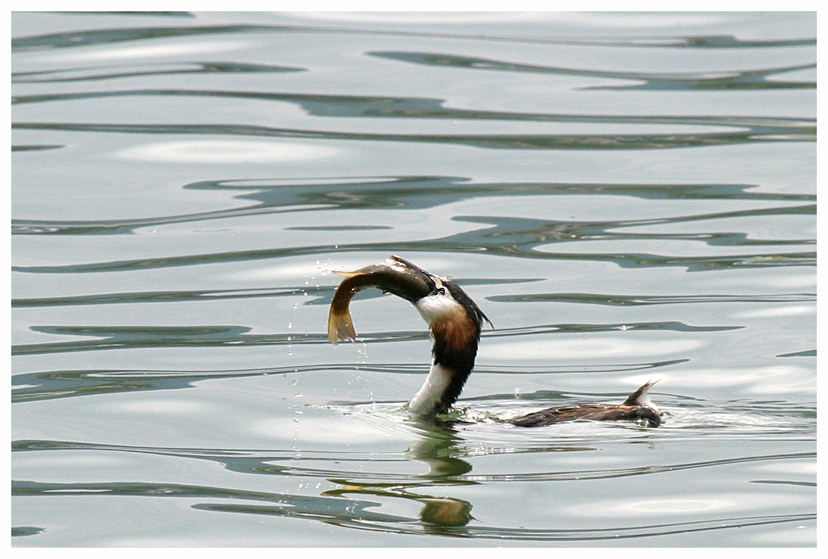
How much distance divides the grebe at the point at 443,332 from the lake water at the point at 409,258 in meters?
0.10

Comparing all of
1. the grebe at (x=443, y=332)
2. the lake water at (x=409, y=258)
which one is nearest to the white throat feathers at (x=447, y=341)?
the grebe at (x=443, y=332)

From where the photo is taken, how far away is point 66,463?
281 inches

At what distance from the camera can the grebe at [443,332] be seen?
24.2 ft

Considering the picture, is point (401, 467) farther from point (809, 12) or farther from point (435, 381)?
point (809, 12)

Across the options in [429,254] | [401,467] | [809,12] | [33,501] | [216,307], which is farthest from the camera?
[809,12]

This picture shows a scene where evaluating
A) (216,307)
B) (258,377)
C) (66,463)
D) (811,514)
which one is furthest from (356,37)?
(811,514)

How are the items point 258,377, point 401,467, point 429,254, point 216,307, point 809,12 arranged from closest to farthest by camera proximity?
point 401,467, point 258,377, point 216,307, point 429,254, point 809,12

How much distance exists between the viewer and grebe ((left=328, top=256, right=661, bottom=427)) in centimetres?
738

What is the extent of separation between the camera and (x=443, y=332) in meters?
7.66

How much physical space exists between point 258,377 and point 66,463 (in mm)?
1758

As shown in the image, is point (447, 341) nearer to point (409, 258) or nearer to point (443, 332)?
point (443, 332)

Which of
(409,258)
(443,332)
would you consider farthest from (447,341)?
(409,258)

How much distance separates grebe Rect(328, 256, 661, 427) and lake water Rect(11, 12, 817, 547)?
10 cm

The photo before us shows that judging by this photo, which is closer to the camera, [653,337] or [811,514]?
[811,514]
